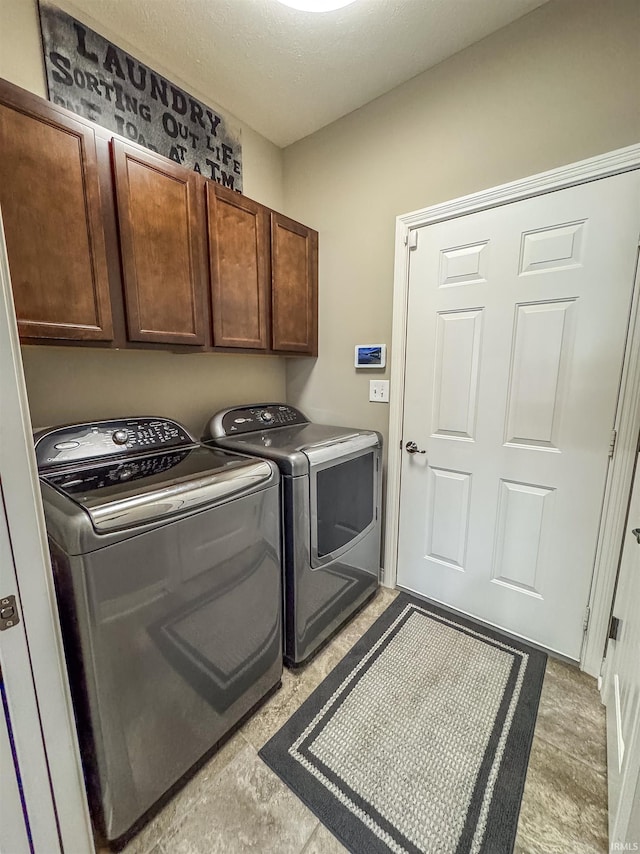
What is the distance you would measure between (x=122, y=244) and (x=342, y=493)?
1.37m

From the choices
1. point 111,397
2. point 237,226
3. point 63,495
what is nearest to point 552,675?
point 63,495

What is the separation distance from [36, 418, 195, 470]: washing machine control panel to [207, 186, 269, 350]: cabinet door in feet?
1.56

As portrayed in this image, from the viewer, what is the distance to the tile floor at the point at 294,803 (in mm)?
1003

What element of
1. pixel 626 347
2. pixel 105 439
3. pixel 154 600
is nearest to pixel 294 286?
pixel 105 439

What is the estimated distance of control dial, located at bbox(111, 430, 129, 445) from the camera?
1.42 metres

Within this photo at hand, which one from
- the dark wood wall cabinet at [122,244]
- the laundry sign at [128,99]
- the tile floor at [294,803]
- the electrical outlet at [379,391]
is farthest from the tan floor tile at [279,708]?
the laundry sign at [128,99]

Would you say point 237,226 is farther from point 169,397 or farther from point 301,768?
point 301,768

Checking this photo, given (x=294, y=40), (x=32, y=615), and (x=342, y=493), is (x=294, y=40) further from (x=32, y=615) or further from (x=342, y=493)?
(x=32, y=615)

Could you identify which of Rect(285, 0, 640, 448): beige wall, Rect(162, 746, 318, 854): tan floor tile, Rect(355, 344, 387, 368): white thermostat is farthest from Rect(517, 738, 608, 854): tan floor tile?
Rect(355, 344, 387, 368): white thermostat

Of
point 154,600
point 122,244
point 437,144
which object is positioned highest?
point 437,144

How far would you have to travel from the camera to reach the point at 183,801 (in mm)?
1106

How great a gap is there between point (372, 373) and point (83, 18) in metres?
1.89

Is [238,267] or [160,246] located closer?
[160,246]

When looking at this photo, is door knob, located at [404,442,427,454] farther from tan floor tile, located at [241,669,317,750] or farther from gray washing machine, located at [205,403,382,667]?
tan floor tile, located at [241,669,317,750]
